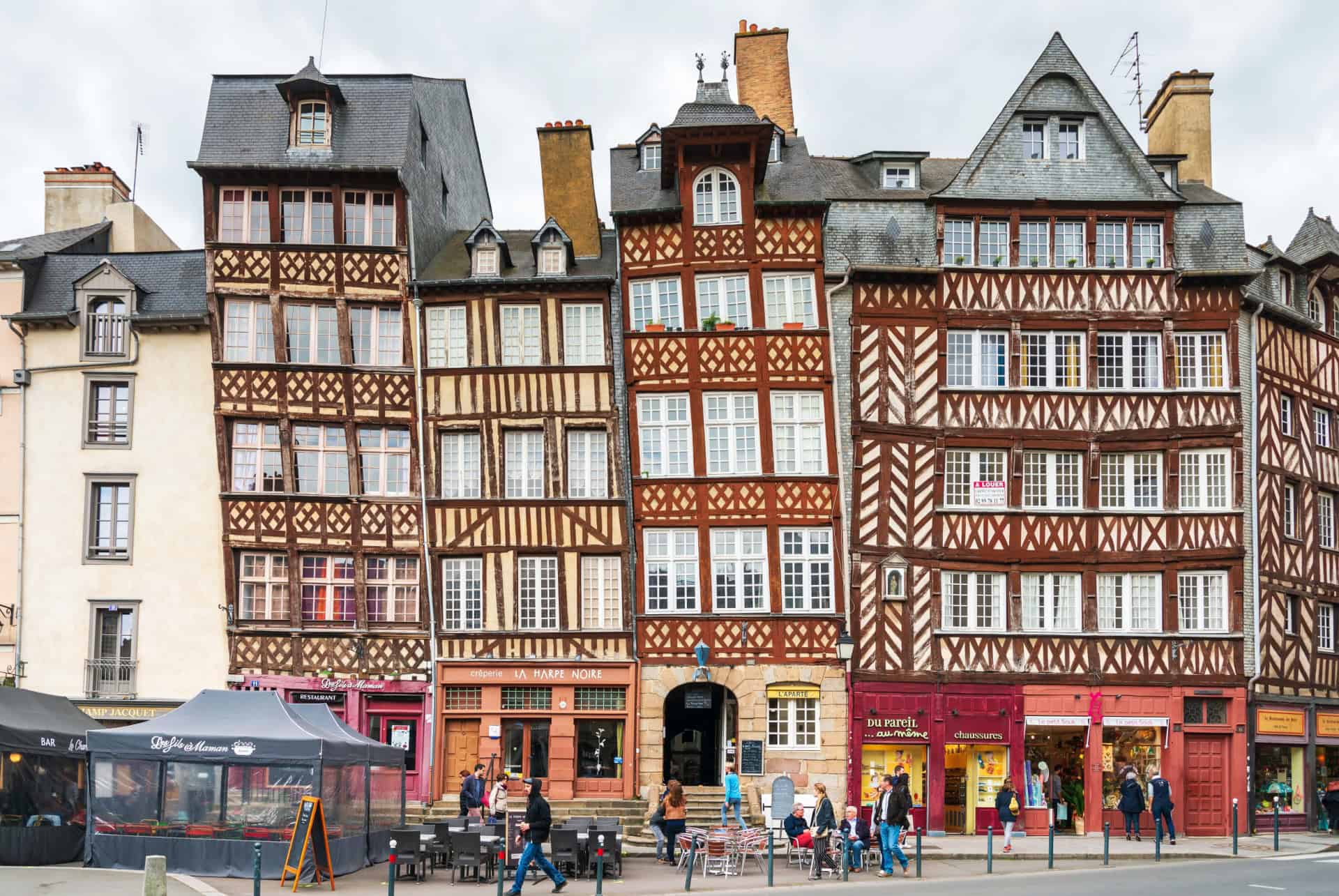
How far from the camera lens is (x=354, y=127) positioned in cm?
2952

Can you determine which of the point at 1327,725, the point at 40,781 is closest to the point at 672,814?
the point at 40,781

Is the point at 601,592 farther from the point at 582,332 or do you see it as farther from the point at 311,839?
the point at 311,839

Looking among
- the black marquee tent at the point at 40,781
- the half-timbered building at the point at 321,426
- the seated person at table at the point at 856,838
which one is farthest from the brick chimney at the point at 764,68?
the black marquee tent at the point at 40,781

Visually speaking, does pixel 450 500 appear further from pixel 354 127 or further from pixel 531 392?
pixel 354 127

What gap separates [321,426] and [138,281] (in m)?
5.01

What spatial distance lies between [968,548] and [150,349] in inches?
640

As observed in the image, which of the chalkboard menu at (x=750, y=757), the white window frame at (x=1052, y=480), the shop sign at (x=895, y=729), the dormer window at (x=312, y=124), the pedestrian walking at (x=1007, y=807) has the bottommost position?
the pedestrian walking at (x=1007, y=807)

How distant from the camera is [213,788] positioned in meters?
20.0

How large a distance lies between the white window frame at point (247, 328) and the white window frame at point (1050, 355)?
46.8 ft

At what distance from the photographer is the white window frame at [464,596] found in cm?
2870

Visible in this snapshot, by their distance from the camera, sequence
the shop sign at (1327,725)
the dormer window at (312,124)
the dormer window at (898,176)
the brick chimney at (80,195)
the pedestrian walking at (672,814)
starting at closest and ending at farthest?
the pedestrian walking at (672,814)
the shop sign at (1327,725)
the dormer window at (312,124)
the dormer window at (898,176)
the brick chimney at (80,195)

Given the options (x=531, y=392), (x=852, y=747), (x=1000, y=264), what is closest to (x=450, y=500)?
(x=531, y=392)

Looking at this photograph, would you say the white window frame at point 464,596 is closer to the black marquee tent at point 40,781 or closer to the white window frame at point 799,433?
the white window frame at point 799,433

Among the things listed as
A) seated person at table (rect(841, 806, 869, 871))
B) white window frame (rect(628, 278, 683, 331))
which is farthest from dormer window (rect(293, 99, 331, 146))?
seated person at table (rect(841, 806, 869, 871))
